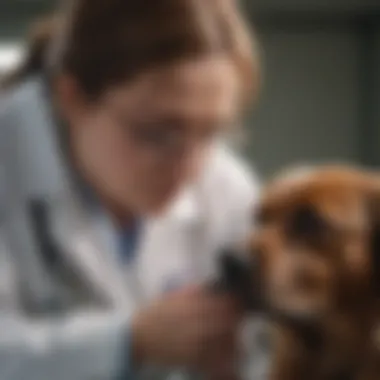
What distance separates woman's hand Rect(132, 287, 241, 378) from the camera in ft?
2.78

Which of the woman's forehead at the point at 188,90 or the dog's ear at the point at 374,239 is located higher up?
the woman's forehead at the point at 188,90

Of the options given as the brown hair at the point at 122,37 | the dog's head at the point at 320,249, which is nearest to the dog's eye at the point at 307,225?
the dog's head at the point at 320,249

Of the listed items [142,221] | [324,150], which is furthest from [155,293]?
[324,150]

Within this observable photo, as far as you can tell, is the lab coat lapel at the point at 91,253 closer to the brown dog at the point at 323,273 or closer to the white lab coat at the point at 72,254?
the white lab coat at the point at 72,254

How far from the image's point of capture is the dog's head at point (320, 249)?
0.82 metres

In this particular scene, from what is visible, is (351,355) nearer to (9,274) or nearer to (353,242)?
(353,242)

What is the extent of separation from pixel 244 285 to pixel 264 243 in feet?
0.11

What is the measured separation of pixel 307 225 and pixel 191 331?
0.38 feet

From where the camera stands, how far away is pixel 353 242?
32.5 inches

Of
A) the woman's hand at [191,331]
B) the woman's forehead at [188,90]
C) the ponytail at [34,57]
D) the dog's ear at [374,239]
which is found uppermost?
the ponytail at [34,57]

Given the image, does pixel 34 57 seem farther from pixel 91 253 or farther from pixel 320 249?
pixel 320 249

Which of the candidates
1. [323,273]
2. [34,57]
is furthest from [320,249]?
[34,57]

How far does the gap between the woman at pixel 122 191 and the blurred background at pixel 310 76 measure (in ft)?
0.06

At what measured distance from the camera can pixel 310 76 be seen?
87 cm
